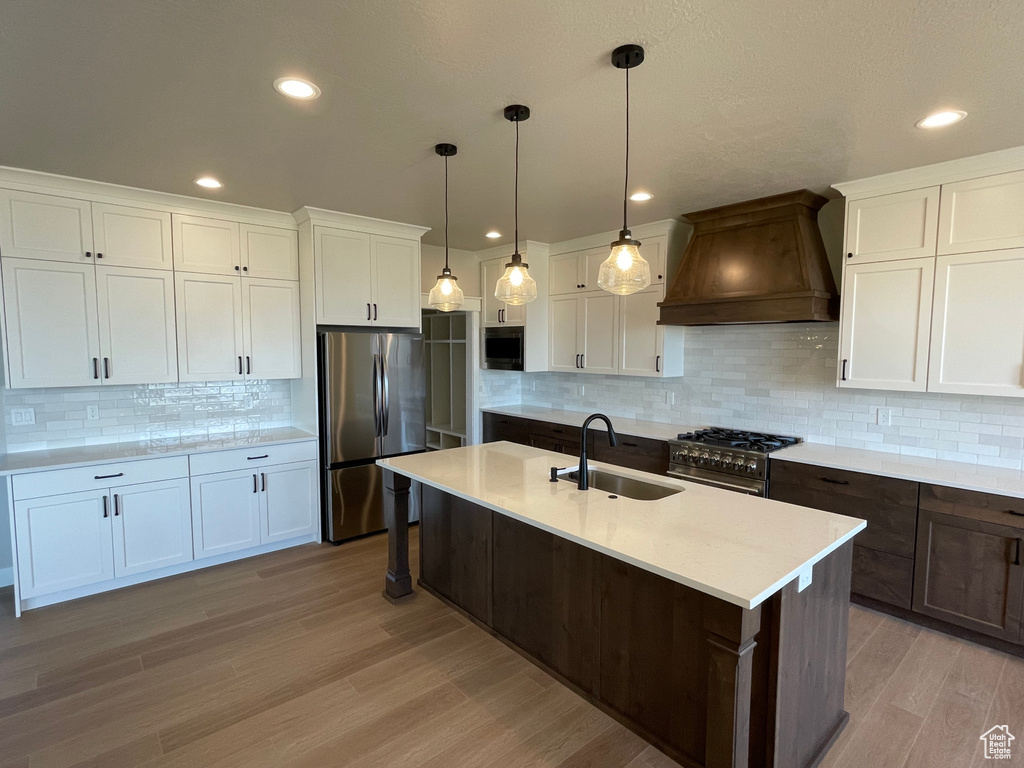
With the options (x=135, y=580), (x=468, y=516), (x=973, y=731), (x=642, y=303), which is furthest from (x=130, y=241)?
(x=973, y=731)

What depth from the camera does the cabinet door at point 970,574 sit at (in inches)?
99.8

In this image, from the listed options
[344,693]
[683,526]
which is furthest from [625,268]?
[344,693]

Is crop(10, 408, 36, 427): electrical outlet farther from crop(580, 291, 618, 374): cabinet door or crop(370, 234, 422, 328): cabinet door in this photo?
crop(580, 291, 618, 374): cabinet door

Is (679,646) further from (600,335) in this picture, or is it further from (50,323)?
(50,323)

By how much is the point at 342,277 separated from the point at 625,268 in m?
2.68

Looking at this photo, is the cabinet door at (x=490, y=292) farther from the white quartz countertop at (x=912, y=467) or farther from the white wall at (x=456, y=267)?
the white quartz countertop at (x=912, y=467)

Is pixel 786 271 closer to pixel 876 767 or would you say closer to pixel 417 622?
pixel 876 767

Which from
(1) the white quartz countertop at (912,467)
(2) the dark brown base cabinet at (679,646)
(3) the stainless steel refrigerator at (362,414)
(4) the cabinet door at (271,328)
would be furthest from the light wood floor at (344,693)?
(4) the cabinet door at (271,328)

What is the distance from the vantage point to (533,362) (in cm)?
511

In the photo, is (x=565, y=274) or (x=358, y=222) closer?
(x=358, y=222)

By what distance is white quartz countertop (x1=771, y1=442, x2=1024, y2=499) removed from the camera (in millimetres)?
2616

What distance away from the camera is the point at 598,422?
15.4ft

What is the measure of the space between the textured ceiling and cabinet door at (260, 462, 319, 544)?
6.80ft

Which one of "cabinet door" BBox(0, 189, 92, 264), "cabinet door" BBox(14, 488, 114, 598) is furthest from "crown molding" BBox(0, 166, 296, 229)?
"cabinet door" BBox(14, 488, 114, 598)
